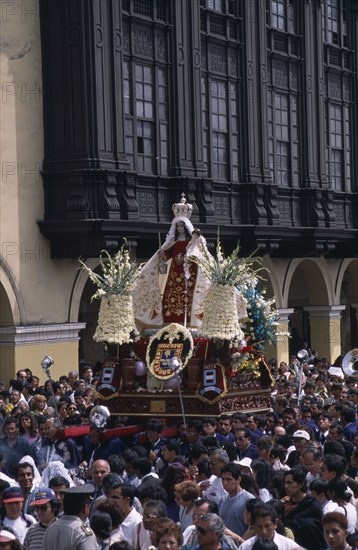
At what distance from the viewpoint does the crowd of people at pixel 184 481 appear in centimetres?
956

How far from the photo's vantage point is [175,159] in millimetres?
29641

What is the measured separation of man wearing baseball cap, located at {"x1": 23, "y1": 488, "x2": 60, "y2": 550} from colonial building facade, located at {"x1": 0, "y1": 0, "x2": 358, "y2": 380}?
1568 centimetres

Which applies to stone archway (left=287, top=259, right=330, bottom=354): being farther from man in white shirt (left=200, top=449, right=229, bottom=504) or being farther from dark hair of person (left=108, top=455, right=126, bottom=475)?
man in white shirt (left=200, top=449, right=229, bottom=504)

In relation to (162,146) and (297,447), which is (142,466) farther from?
(162,146)

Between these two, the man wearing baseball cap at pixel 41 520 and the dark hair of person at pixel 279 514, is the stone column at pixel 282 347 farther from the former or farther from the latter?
the man wearing baseball cap at pixel 41 520

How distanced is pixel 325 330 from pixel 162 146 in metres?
9.83

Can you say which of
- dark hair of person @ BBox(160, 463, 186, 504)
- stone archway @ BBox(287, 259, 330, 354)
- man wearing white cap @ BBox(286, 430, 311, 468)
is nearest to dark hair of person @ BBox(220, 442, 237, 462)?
man wearing white cap @ BBox(286, 430, 311, 468)

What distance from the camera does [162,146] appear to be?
96.5 ft

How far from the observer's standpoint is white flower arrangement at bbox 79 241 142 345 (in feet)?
60.4

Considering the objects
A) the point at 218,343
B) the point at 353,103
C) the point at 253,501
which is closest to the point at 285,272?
the point at 353,103

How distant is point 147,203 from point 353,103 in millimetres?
11222

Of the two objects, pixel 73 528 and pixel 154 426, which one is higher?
pixel 154 426

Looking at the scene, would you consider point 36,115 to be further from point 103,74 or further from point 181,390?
point 181,390

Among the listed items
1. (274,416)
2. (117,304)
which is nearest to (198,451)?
(274,416)
